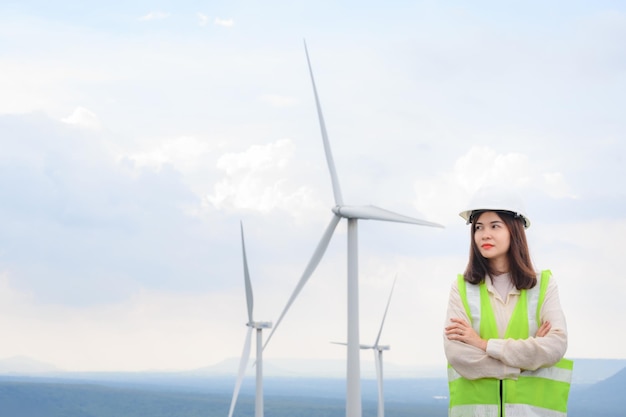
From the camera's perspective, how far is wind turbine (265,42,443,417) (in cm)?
1903

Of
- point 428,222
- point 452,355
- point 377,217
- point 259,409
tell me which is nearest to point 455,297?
point 452,355

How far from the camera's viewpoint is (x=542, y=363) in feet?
17.1

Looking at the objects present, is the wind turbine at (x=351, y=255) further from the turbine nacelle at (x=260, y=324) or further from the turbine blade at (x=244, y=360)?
the turbine nacelle at (x=260, y=324)

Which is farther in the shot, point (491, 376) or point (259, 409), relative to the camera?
point (259, 409)

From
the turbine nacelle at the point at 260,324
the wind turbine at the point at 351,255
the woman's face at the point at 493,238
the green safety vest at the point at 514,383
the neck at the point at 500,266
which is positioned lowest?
the green safety vest at the point at 514,383

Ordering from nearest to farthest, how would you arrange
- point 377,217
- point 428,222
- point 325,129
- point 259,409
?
point 428,222, point 377,217, point 325,129, point 259,409

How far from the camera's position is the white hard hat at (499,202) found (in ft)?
17.7

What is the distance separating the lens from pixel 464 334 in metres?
5.26

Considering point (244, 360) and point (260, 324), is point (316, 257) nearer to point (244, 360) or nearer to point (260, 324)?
point (244, 360)

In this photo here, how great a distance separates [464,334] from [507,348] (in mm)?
217

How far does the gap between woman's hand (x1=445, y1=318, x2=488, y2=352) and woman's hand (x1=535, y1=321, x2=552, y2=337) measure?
26 cm

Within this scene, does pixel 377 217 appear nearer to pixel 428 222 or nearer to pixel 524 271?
pixel 428 222

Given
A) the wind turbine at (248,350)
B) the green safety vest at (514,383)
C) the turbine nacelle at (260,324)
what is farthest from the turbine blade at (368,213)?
the turbine nacelle at (260,324)

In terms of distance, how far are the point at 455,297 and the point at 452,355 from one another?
11.7 inches
